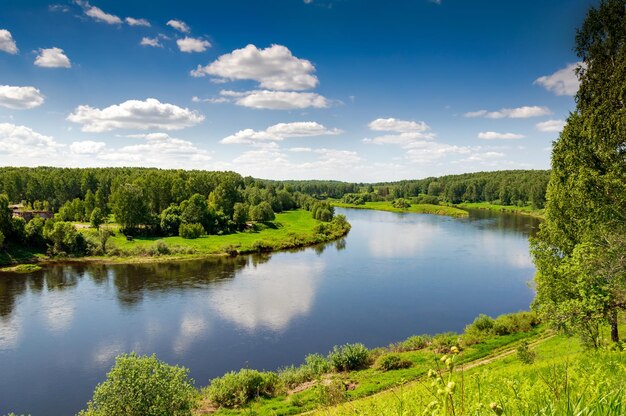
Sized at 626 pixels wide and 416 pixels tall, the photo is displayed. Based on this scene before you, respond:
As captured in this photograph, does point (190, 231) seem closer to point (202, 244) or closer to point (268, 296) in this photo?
point (202, 244)

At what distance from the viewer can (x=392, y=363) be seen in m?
26.2

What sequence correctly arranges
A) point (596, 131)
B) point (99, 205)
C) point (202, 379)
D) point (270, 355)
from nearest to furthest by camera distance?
point (596, 131) → point (202, 379) → point (270, 355) → point (99, 205)

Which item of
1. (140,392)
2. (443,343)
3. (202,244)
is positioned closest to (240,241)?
(202,244)

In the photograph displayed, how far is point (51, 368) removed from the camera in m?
29.5

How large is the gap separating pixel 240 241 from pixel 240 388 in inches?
2114

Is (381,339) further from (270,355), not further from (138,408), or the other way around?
(138,408)

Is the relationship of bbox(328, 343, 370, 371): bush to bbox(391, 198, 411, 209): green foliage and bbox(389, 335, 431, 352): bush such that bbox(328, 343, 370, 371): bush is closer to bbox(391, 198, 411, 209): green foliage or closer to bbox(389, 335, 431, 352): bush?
bbox(389, 335, 431, 352): bush

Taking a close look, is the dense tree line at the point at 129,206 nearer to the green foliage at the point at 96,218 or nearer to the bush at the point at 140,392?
the green foliage at the point at 96,218

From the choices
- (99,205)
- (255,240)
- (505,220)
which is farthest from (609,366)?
(505,220)

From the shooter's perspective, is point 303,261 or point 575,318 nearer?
point 575,318

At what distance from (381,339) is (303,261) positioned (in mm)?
32457

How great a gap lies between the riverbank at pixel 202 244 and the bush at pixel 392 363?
151 feet

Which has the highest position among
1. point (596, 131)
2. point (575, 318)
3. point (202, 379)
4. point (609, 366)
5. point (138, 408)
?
point (596, 131)

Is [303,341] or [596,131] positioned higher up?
[596,131]
